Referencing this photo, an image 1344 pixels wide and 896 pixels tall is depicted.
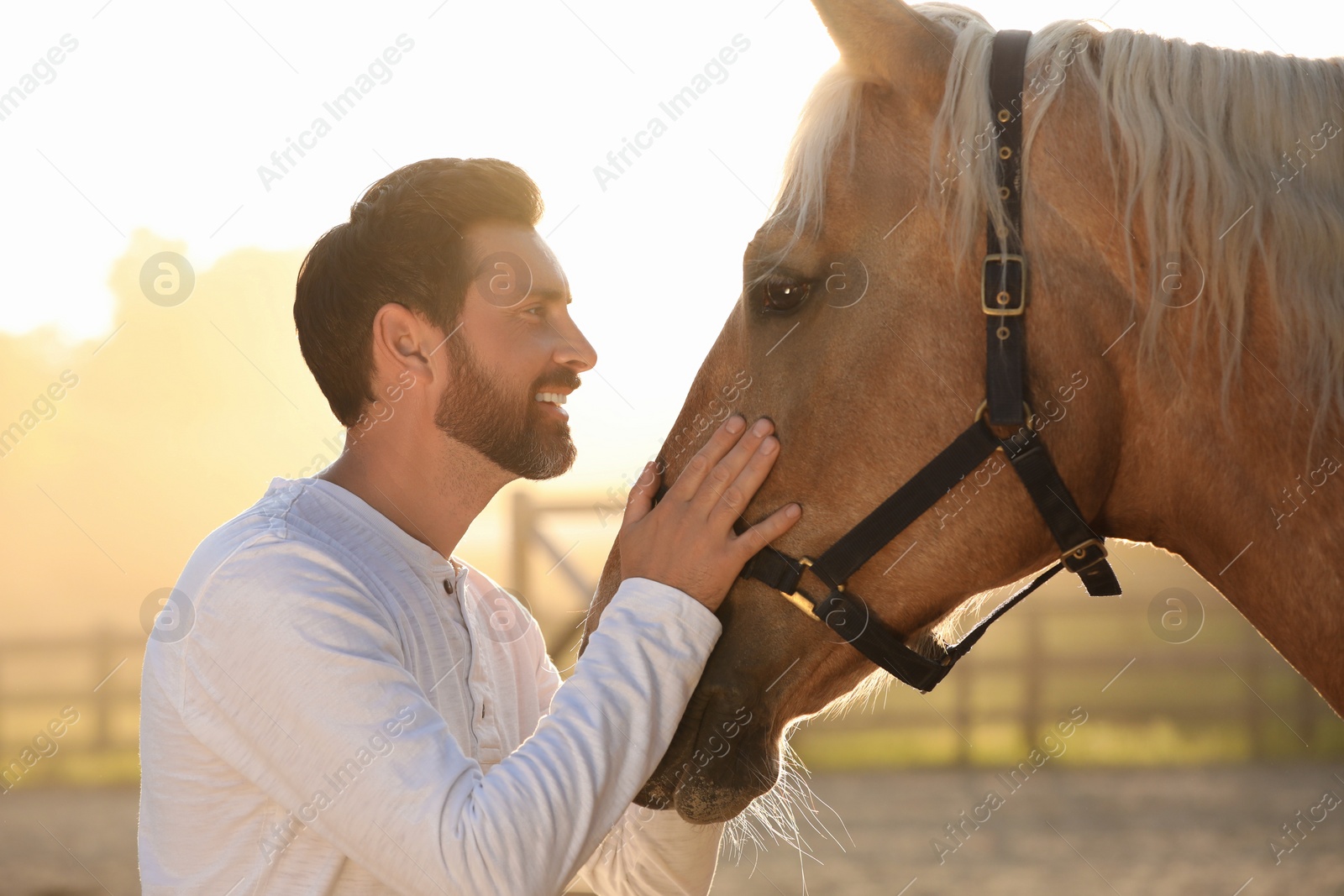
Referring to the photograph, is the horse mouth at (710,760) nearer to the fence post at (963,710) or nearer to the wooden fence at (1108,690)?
the wooden fence at (1108,690)

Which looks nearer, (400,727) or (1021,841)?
(400,727)

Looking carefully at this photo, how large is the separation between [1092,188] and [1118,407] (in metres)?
0.31

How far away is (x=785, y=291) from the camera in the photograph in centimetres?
158

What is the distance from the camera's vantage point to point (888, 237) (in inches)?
60.5

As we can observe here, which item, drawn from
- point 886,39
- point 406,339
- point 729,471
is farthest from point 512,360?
point 886,39

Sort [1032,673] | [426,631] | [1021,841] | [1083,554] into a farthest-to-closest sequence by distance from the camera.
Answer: [1032,673], [1021,841], [426,631], [1083,554]

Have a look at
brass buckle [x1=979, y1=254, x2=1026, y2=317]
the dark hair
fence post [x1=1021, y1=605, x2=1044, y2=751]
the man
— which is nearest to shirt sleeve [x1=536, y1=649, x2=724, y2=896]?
the man

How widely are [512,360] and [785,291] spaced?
549mm

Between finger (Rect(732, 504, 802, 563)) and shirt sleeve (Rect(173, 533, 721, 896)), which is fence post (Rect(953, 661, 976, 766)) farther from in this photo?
shirt sleeve (Rect(173, 533, 721, 896))

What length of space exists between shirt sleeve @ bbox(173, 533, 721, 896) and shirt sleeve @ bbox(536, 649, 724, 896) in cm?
50

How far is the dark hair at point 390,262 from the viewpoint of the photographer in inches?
74.6

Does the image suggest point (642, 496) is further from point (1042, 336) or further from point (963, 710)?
point (963, 710)

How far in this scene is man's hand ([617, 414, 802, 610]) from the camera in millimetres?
1515

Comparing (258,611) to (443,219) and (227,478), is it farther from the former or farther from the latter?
(227,478)
